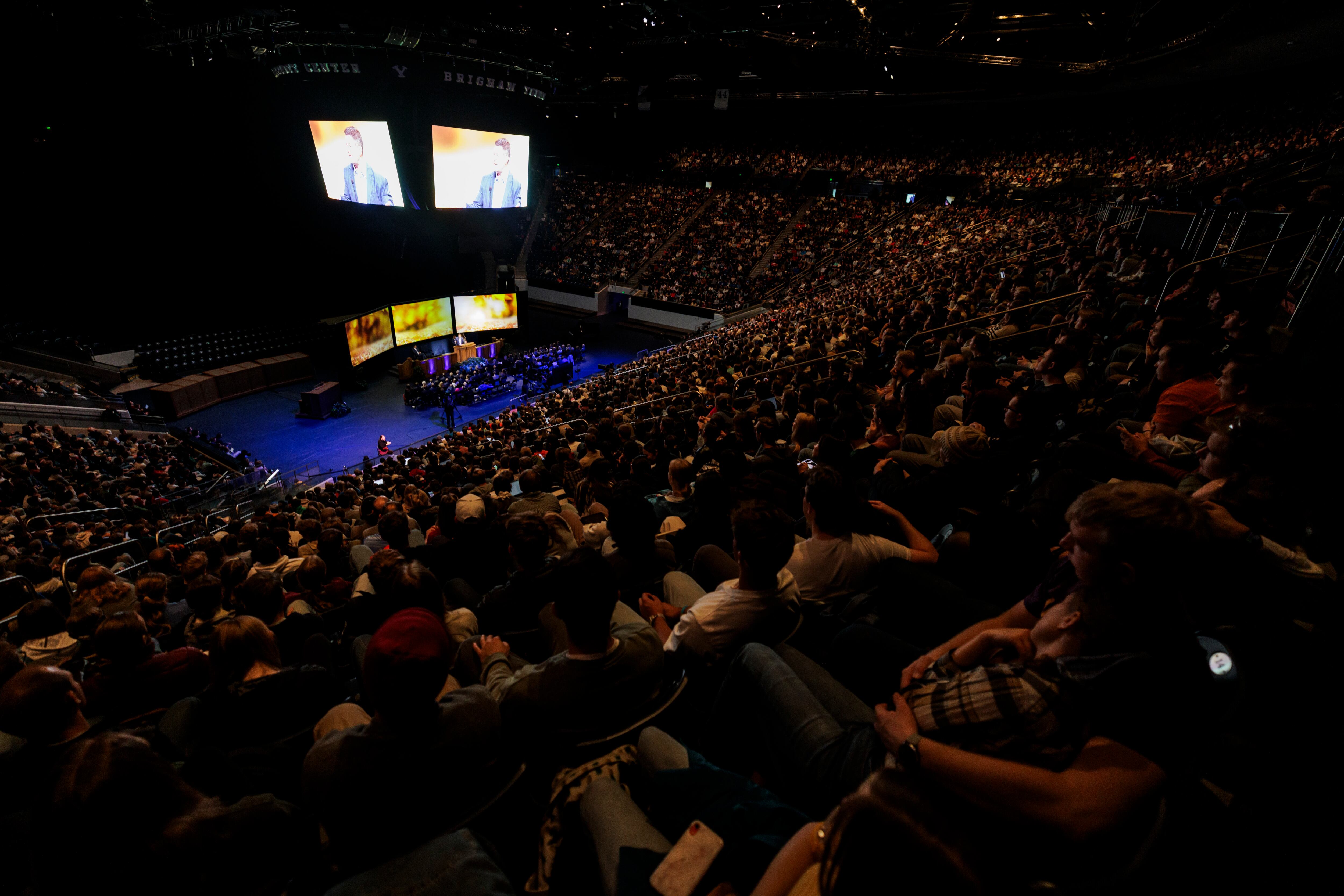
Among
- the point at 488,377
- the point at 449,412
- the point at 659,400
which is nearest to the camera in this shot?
the point at 659,400

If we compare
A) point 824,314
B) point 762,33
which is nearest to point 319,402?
point 824,314

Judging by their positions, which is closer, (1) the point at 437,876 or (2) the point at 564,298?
(1) the point at 437,876

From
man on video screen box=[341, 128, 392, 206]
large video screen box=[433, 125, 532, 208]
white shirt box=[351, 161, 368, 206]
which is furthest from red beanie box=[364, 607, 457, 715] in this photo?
large video screen box=[433, 125, 532, 208]

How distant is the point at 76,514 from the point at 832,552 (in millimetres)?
12386

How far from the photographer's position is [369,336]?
2162 centimetres

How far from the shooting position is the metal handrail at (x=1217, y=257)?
254 inches

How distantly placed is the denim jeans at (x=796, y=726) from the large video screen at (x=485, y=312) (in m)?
26.5

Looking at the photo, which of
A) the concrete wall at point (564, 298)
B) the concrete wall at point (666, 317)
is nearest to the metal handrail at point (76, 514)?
the concrete wall at point (666, 317)

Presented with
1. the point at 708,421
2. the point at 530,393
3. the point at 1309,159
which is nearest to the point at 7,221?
the point at 530,393

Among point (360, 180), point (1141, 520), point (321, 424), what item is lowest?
point (321, 424)

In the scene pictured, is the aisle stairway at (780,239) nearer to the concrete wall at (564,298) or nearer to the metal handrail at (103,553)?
the concrete wall at (564,298)

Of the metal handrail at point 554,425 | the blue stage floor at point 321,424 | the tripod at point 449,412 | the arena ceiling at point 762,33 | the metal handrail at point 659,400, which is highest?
the arena ceiling at point 762,33

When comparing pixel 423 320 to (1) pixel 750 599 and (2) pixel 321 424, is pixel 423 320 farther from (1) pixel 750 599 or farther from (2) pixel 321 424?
(1) pixel 750 599

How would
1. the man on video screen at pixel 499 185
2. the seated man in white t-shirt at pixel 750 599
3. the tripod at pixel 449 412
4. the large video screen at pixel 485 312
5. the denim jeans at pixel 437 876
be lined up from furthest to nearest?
the large video screen at pixel 485 312 → the man on video screen at pixel 499 185 → the tripod at pixel 449 412 → the seated man in white t-shirt at pixel 750 599 → the denim jeans at pixel 437 876
